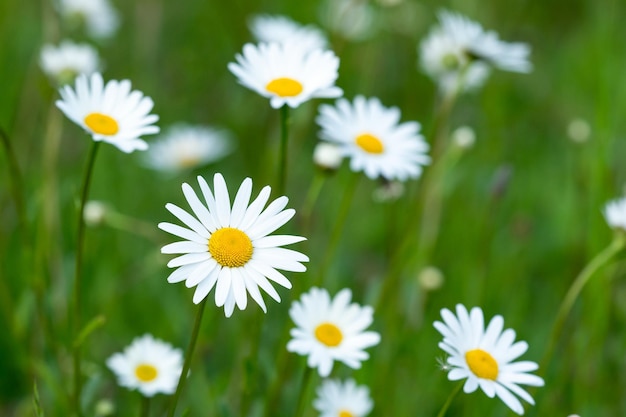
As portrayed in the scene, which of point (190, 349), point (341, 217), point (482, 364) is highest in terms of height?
point (341, 217)

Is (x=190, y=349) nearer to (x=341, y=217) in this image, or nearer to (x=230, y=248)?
(x=230, y=248)

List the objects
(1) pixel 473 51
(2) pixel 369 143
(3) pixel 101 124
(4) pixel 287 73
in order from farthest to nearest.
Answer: (1) pixel 473 51 → (2) pixel 369 143 → (4) pixel 287 73 → (3) pixel 101 124

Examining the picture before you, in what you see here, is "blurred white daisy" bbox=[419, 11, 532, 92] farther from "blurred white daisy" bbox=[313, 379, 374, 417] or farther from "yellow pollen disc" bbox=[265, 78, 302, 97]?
"blurred white daisy" bbox=[313, 379, 374, 417]

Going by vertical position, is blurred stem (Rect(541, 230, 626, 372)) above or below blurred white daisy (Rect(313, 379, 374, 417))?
above

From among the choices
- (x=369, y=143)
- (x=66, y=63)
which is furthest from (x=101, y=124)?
(x=66, y=63)

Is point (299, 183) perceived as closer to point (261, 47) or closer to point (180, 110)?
point (180, 110)

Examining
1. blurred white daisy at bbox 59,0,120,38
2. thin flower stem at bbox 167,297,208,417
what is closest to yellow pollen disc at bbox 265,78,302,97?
thin flower stem at bbox 167,297,208,417

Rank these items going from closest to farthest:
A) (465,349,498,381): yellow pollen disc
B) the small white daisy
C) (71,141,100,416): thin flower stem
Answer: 1. (465,349,498,381): yellow pollen disc
2. (71,141,100,416): thin flower stem
3. the small white daisy
